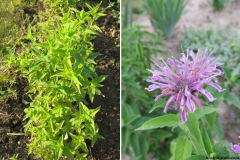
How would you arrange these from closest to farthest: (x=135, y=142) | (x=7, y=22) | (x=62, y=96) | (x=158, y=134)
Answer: (x=62, y=96) < (x=135, y=142) < (x=158, y=134) < (x=7, y=22)

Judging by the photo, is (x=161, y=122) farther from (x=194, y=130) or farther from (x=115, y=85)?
(x=115, y=85)

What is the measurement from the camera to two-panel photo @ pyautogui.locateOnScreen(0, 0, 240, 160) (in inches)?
41.0

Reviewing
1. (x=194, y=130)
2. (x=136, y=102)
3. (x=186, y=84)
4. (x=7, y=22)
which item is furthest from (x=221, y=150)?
(x=7, y=22)

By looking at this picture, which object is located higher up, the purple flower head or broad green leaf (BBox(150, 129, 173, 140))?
the purple flower head

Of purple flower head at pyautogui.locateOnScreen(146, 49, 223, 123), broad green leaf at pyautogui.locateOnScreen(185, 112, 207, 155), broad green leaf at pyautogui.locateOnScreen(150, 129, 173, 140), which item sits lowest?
broad green leaf at pyautogui.locateOnScreen(150, 129, 173, 140)

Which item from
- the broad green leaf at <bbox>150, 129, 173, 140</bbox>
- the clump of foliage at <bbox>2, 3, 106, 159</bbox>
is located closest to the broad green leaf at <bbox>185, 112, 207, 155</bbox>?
the clump of foliage at <bbox>2, 3, 106, 159</bbox>

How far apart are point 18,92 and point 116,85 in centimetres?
62

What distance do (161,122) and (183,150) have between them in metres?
0.13

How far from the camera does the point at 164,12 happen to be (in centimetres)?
250

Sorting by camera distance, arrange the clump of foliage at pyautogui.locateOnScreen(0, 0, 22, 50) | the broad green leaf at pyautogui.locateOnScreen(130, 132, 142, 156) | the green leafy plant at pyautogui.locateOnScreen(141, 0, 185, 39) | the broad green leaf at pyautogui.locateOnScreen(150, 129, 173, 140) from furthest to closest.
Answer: the green leafy plant at pyautogui.locateOnScreen(141, 0, 185, 39)
the clump of foliage at pyautogui.locateOnScreen(0, 0, 22, 50)
the broad green leaf at pyautogui.locateOnScreen(150, 129, 173, 140)
the broad green leaf at pyautogui.locateOnScreen(130, 132, 142, 156)

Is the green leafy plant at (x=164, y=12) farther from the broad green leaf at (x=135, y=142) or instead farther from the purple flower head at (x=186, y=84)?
the purple flower head at (x=186, y=84)

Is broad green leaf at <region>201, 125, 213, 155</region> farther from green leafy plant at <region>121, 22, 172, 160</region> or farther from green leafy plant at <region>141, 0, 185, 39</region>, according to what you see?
green leafy plant at <region>141, 0, 185, 39</region>

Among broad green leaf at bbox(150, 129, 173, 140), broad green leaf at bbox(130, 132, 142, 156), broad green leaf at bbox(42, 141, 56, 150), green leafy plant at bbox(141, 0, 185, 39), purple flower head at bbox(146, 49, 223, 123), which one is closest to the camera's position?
purple flower head at bbox(146, 49, 223, 123)

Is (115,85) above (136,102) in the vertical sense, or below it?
above
